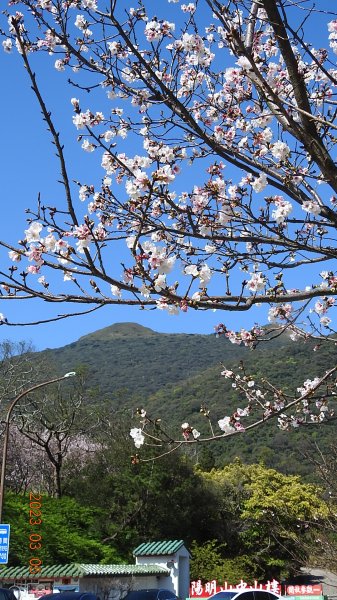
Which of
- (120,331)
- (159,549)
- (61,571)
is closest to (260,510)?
(159,549)

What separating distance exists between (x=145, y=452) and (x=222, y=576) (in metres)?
5.36

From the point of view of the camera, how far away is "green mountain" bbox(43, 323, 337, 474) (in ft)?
148

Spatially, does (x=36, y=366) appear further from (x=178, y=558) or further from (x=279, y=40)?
(x=279, y=40)

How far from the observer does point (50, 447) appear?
1328 inches

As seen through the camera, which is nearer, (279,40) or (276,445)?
(279,40)

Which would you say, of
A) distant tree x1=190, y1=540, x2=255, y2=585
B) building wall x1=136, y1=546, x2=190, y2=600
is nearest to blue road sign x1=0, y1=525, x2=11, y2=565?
building wall x1=136, y1=546, x2=190, y2=600

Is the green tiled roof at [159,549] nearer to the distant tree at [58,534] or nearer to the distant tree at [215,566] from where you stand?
the distant tree at [58,534]

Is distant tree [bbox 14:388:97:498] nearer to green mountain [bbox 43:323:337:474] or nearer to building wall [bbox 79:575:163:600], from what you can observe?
green mountain [bbox 43:323:337:474]

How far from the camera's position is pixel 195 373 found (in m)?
115

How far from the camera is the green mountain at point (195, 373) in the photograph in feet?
148

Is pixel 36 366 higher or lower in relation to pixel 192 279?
higher

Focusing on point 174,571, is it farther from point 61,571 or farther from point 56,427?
point 56,427

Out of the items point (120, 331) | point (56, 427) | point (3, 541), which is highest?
point (120, 331)

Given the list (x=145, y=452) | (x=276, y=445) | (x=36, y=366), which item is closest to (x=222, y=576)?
(x=145, y=452)
